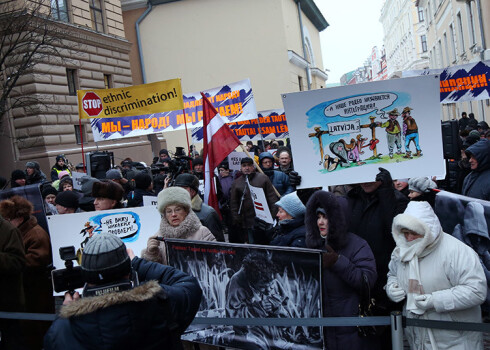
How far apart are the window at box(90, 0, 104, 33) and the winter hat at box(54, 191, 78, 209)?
62.0ft

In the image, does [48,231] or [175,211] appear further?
[48,231]

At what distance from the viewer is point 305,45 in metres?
41.5

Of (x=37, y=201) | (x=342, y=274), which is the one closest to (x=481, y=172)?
(x=342, y=274)

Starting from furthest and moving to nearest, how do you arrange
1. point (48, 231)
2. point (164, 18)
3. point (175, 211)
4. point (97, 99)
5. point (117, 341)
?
point (164, 18)
point (97, 99)
point (48, 231)
point (175, 211)
point (117, 341)

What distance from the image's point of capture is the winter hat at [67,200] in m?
5.98

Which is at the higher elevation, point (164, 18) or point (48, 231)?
point (164, 18)

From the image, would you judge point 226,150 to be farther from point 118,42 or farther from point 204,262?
point 118,42

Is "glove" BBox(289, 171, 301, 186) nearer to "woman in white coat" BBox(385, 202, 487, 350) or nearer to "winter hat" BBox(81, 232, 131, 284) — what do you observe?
"woman in white coat" BBox(385, 202, 487, 350)

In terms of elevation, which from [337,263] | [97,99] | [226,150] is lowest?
[337,263]

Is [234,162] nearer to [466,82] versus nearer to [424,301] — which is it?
[424,301]

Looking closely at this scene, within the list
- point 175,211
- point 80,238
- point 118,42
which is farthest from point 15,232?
point 118,42

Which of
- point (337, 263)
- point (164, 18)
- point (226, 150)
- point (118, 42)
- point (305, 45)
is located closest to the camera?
point (337, 263)

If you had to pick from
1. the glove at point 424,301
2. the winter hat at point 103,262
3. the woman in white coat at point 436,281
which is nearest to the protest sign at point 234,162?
the woman in white coat at point 436,281

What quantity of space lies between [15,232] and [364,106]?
303cm
